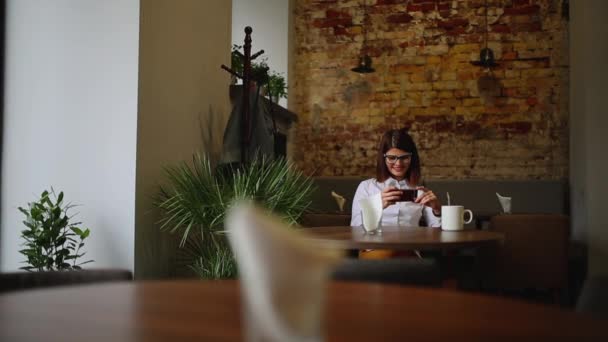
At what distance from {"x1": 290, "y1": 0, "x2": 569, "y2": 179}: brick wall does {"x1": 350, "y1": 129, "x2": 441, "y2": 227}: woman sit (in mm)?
2931

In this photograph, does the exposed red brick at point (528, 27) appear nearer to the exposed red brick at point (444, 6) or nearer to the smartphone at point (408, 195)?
the exposed red brick at point (444, 6)

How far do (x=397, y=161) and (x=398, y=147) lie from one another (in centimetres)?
11

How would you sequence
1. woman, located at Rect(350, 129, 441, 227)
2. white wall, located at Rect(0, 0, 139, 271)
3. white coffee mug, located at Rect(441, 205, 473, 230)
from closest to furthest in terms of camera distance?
white coffee mug, located at Rect(441, 205, 473, 230) < white wall, located at Rect(0, 0, 139, 271) < woman, located at Rect(350, 129, 441, 227)

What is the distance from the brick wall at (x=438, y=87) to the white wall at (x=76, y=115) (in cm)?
366

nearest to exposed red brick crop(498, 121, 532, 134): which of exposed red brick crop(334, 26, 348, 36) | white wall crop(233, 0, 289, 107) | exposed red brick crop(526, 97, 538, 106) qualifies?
exposed red brick crop(526, 97, 538, 106)

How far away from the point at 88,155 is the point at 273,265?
2767mm

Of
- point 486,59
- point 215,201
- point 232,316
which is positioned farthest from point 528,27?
point 232,316

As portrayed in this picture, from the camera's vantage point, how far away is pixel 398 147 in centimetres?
340

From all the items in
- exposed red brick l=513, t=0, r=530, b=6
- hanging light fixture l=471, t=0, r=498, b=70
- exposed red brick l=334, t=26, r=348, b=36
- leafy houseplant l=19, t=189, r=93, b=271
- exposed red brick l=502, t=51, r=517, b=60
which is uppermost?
exposed red brick l=513, t=0, r=530, b=6

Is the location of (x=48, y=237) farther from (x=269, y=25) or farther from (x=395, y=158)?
(x=269, y=25)

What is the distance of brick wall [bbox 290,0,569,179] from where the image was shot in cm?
606

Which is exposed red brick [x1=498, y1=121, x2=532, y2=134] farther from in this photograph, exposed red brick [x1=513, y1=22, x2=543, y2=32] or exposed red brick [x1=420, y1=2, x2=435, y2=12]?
exposed red brick [x1=420, y1=2, x2=435, y2=12]

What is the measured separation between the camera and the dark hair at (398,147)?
134 inches

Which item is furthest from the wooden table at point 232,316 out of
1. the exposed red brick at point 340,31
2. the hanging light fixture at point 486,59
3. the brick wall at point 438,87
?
the exposed red brick at point 340,31
